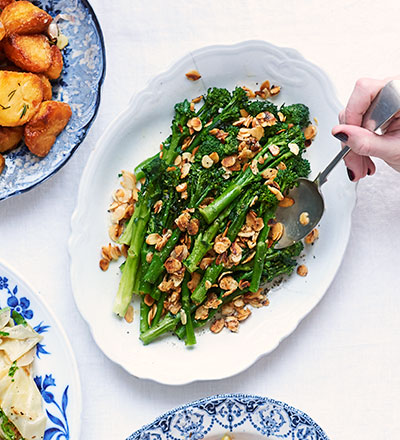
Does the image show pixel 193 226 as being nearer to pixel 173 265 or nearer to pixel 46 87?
pixel 173 265

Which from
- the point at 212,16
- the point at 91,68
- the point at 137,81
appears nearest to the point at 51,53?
the point at 91,68

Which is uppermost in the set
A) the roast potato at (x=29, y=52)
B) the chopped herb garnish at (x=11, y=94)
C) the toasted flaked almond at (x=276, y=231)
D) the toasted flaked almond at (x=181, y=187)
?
the roast potato at (x=29, y=52)

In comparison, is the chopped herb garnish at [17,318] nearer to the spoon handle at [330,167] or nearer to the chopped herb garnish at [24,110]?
the chopped herb garnish at [24,110]

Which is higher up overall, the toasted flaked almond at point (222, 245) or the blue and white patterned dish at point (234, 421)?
the toasted flaked almond at point (222, 245)

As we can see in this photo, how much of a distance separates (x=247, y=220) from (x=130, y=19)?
2.80 feet

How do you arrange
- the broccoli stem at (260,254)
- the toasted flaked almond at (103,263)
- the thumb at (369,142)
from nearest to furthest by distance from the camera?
the thumb at (369,142)
the broccoli stem at (260,254)
the toasted flaked almond at (103,263)

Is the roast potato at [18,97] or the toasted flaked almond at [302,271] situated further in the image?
the toasted flaked almond at [302,271]

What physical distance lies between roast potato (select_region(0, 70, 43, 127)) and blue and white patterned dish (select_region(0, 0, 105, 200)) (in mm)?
137

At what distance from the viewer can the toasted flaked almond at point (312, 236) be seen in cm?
219

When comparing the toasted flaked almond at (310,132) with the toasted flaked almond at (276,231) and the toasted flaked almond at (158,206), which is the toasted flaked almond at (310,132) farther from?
the toasted flaked almond at (158,206)

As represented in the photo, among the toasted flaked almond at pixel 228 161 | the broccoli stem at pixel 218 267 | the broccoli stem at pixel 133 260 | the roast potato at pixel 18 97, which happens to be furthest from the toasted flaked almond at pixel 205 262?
the roast potato at pixel 18 97

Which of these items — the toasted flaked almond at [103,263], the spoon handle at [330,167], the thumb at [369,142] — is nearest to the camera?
the thumb at [369,142]

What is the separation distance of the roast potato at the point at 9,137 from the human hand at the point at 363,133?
1064mm

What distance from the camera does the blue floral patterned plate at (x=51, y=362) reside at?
2.17 metres
